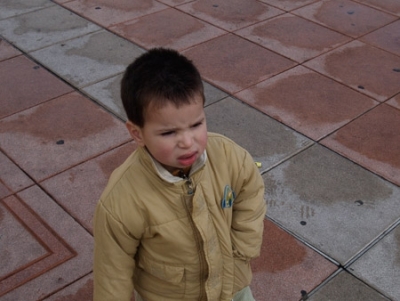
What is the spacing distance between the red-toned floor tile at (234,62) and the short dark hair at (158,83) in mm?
3339

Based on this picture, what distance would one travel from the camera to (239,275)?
2.54 m

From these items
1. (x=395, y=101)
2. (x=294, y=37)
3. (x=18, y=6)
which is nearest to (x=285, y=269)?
(x=395, y=101)

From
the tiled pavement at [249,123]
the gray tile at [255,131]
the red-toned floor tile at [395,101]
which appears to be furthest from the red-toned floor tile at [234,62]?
the red-toned floor tile at [395,101]

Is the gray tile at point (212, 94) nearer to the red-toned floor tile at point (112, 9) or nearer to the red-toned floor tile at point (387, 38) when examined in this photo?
the red-toned floor tile at point (112, 9)

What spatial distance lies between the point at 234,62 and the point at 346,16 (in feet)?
5.95

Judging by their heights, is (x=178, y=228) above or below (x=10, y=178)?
above

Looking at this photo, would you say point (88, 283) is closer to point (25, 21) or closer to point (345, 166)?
point (345, 166)

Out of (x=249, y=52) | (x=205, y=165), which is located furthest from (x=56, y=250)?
(x=249, y=52)

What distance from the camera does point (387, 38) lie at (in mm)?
6516

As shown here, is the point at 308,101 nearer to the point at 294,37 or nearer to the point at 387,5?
the point at 294,37

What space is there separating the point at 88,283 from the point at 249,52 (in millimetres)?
3353

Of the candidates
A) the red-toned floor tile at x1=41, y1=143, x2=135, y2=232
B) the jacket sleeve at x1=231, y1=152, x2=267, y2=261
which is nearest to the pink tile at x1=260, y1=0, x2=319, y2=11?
the red-toned floor tile at x1=41, y1=143, x2=135, y2=232

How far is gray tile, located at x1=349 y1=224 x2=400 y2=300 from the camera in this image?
139 inches

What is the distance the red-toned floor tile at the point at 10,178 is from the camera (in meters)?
4.25
